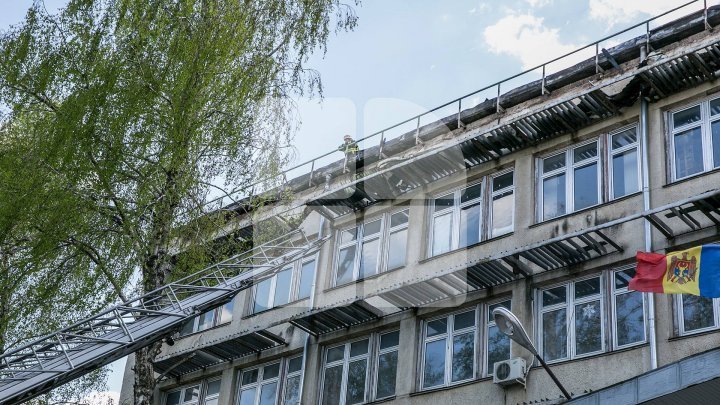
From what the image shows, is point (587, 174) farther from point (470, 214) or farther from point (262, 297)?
point (262, 297)

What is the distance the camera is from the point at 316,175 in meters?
30.4

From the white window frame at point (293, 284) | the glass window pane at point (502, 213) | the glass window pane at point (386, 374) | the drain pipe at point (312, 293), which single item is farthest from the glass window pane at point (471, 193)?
the white window frame at point (293, 284)

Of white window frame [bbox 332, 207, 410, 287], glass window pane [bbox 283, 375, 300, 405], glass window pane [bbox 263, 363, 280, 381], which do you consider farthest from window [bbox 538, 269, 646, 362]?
glass window pane [bbox 263, 363, 280, 381]

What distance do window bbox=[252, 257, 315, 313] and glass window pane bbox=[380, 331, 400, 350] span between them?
3.51 metres

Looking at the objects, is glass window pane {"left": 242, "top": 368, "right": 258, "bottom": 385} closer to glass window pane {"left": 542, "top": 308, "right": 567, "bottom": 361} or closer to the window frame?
glass window pane {"left": 542, "top": 308, "right": 567, "bottom": 361}

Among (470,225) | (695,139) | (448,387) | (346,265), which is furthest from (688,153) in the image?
(346,265)

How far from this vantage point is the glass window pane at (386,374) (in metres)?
25.0

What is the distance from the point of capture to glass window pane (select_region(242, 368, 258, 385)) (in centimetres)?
2898

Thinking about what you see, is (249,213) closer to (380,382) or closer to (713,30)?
(380,382)

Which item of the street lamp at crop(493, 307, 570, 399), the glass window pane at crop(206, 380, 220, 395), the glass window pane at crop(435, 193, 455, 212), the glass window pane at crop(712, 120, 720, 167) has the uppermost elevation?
the glass window pane at crop(435, 193, 455, 212)

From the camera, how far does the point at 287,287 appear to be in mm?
29938

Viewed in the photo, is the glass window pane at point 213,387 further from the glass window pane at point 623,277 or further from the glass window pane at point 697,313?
the glass window pane at point 697,313

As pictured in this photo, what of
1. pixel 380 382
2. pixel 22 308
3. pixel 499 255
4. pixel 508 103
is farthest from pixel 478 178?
pixel 22 308

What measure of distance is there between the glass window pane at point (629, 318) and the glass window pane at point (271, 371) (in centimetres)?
1041
